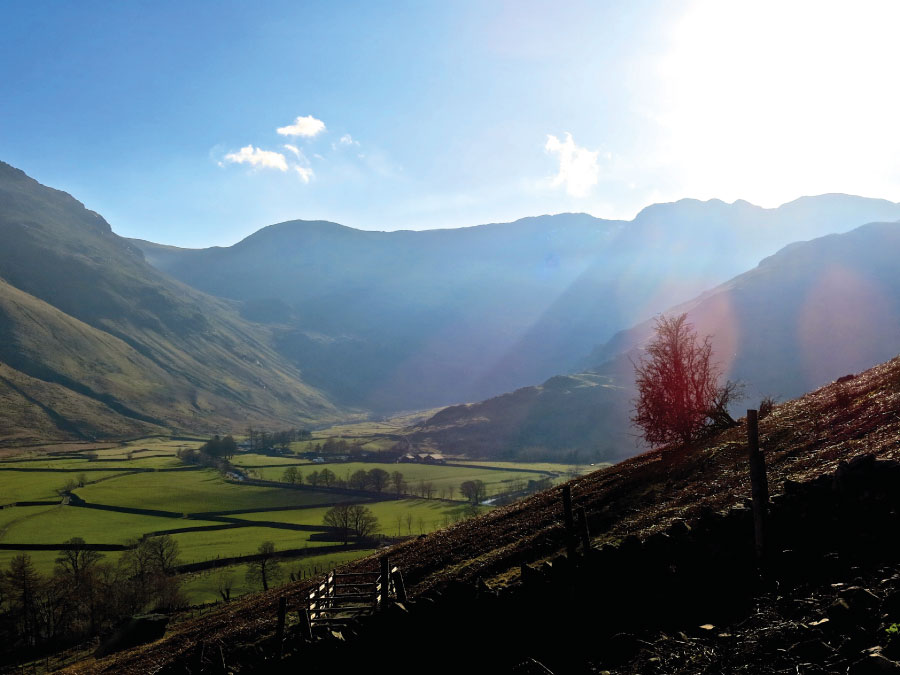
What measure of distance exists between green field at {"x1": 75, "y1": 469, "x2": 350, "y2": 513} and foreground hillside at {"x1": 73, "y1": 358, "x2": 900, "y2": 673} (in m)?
91.7

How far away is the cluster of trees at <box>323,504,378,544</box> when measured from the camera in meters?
103

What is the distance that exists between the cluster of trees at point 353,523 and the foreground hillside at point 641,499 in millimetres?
59277

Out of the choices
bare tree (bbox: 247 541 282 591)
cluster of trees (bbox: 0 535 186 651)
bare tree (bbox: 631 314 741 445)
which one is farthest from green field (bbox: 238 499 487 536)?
bare tree (bbox: 631 314 741 445)

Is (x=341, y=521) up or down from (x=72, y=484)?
down

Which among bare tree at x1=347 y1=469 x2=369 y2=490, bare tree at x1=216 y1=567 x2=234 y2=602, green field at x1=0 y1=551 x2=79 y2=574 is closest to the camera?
bare tree at x1=216 y1=567 x2=234 y2=602

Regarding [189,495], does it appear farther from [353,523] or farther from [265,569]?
[265,569]

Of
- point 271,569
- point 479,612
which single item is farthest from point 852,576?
point 271,569

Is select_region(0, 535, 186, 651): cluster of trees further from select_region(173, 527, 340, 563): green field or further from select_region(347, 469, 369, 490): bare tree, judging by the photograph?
select_region(347, 469, 369, 490): bare tree

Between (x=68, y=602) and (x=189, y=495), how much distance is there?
228 ft

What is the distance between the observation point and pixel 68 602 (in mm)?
72500

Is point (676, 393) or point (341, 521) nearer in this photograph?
point (676, 393)

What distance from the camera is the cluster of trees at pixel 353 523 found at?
337 ft

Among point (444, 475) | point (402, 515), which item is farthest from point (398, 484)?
point (402, 515)

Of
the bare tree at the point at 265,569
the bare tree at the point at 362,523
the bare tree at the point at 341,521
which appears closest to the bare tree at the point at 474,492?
the bare tree at the point at 362,523
